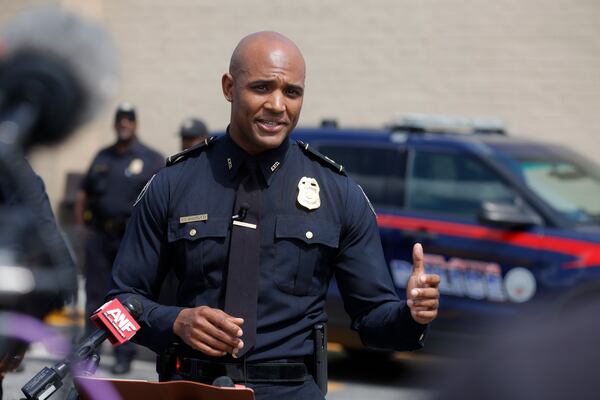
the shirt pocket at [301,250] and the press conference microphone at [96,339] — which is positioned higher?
the shirt pocket at [301,250]

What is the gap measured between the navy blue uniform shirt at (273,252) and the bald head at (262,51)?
0.25 metres

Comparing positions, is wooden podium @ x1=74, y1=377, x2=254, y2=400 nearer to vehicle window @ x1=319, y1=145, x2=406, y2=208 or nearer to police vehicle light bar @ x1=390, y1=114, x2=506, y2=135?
vehicle window @ x1=319, y1=145, x2=406, y2=208

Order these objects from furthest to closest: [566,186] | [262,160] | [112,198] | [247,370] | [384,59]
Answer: [384,59]
[112,198]
[566,186]
[262,160]
[247,370]

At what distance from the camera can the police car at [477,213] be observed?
7949 mm

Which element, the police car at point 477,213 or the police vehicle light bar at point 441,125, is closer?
the police car at point 477,213

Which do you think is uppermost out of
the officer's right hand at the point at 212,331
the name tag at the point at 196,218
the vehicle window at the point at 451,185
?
the vehicle window at the point at 451,185

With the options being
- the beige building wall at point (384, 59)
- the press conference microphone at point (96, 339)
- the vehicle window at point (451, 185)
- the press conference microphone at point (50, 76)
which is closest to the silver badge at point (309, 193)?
the press conference microphone at point (96, 339)

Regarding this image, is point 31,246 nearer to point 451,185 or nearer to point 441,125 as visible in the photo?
point 451,185

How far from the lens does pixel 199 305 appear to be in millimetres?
3371

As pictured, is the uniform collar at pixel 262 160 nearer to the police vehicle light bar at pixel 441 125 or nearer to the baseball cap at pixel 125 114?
the police vehicle light bar at pixel 441 125

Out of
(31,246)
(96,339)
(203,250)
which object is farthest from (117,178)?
(31,246)

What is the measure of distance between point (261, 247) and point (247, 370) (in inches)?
13.7

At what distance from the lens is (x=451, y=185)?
855cm

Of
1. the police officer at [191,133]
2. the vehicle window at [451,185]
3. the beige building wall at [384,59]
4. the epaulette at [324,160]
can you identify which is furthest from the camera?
the beige building wall at [384,59]
